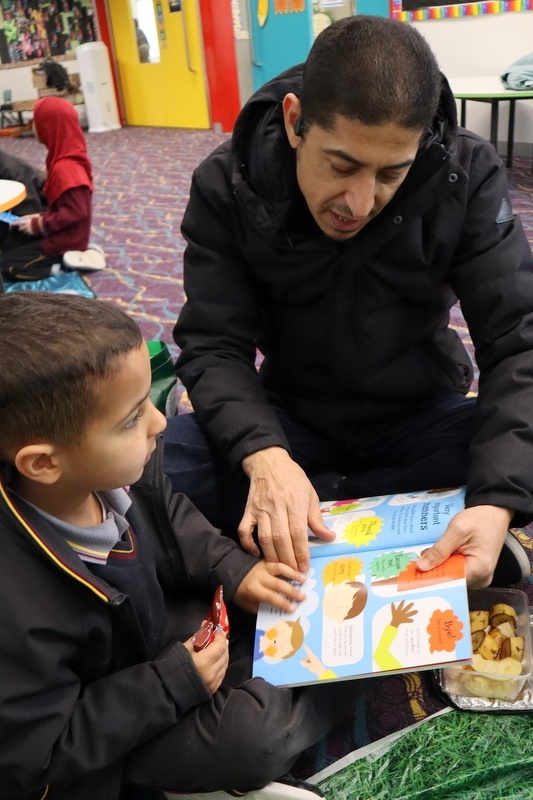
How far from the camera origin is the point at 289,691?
96 cm

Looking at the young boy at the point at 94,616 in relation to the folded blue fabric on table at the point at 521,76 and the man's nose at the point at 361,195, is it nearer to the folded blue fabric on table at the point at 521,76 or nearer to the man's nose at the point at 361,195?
the man's nose at the point at 361,195

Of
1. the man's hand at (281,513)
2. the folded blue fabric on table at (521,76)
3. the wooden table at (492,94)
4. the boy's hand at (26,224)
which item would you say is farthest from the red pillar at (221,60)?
the man's hand at (281,513)

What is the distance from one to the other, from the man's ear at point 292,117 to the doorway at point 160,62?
286 inches

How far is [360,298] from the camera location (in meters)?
1.22

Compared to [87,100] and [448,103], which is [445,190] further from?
[87,100]

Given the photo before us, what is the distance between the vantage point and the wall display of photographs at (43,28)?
31.0ft

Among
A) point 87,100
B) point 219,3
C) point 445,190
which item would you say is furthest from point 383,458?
point 87,100

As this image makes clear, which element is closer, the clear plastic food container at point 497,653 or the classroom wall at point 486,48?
the clear plastic food container at point 497,653

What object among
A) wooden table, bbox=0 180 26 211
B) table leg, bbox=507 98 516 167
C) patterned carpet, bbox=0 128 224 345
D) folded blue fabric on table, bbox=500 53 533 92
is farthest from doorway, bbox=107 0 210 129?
wooden table, bbox=0 180 26 211

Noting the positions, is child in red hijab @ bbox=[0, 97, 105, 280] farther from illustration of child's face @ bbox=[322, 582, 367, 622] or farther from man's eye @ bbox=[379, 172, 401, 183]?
illustration of child's face @ bbox=[322, 582, 367, 622]

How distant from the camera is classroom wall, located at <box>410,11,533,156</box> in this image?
4.54 metres

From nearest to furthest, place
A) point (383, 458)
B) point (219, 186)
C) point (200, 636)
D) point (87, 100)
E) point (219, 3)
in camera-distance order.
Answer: point (200, 636) < point (219, 186) < point (383, 458) < point (219, 3) < point (87, 100)

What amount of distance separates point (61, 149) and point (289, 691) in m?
2.91

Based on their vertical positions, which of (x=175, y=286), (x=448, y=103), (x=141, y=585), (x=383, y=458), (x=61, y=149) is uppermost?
(x=448, y=103)
